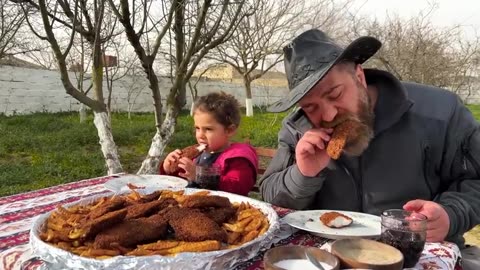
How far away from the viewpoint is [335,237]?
1.41 meters

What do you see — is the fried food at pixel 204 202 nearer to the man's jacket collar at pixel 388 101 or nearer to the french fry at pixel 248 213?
the french fry at pixel 248 213

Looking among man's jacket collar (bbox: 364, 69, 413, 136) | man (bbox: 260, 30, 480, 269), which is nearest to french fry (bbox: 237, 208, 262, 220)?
man (bbox: 260, 30, 480, 269)

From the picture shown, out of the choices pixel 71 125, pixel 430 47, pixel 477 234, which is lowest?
pixel 477 234

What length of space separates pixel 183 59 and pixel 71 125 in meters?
7.83

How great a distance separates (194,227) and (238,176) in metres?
1.29

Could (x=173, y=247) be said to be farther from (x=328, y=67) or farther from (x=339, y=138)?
(x=328, y=67)

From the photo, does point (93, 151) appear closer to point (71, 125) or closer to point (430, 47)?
point (71, 125)

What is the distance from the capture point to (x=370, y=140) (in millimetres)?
2000

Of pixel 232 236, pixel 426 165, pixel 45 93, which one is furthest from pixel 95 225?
pixel 45 93

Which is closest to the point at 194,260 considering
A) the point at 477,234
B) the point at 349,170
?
the point at 349,170

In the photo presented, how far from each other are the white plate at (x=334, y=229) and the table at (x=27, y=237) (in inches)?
1.4

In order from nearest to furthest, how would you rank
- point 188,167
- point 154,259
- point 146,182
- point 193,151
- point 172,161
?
point 154,259, point 146,182, point 188,167, point 172,161, point 193,151

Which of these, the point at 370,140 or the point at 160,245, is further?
the point at 370,140

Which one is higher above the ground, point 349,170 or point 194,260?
point 349,170
